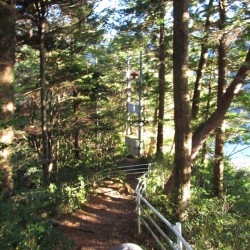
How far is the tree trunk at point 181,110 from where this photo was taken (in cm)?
627

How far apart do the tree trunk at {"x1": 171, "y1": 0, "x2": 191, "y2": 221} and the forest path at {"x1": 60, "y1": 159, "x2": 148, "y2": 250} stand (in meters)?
1.41

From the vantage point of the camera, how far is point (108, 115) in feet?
57.4

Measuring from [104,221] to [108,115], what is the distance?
388 inches

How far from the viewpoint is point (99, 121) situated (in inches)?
649

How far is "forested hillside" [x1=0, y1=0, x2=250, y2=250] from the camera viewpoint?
5.12 metres

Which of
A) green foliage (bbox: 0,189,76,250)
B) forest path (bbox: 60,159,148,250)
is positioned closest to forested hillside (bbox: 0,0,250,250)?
green foliage (bbox: 0,189,76,250)

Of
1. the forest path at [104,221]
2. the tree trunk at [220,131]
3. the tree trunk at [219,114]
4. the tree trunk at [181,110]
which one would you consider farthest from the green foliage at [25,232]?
the tree trunk at [220,131]

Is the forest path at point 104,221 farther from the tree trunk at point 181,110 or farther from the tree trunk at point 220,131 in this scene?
the tree trunk at point 220,131

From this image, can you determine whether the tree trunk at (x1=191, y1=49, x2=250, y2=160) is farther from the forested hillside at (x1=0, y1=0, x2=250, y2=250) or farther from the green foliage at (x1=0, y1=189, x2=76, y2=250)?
the green foliage at (x1=0, y1=189, x2=76, y2=250)

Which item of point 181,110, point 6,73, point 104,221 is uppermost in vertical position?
point 6,73

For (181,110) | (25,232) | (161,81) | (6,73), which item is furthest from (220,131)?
(25,232)

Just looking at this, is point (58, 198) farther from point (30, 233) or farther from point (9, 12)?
point (9, 12)

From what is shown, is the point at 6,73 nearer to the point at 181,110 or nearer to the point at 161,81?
the point at 181,110

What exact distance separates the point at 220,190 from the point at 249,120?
3666mm
